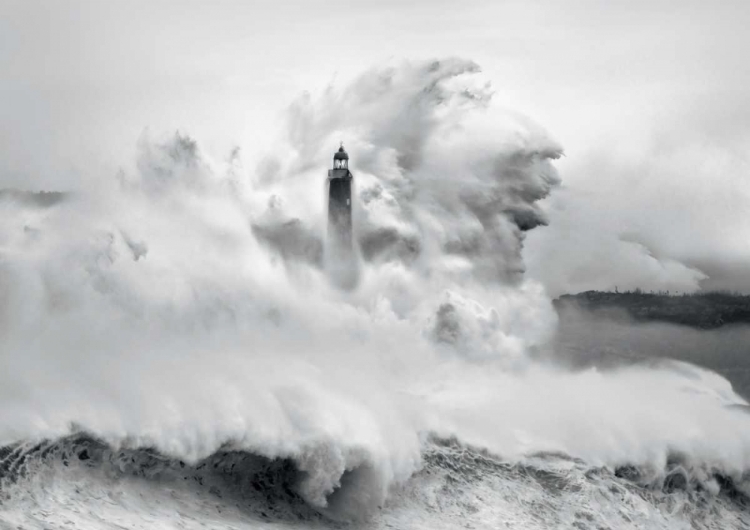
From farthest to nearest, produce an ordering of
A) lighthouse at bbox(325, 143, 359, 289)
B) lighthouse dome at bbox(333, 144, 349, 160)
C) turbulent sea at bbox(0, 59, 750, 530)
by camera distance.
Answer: lighthouse at bbox(325, 143, 359, 289), lighthouse dome at bbox(333, 144, 349, 160), turbulent sea at bbox(0, 59, 750, 530)

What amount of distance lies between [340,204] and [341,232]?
1.23 meters

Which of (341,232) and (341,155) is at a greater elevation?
(341,155)

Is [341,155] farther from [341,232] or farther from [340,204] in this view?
[341,232]

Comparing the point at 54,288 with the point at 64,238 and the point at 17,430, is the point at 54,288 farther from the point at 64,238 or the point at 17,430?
the point at 17,430

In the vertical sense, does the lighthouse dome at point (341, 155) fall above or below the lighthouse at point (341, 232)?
above

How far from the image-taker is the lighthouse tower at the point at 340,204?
55.5m

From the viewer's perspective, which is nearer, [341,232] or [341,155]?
[341,155]

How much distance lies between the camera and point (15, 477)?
101 feet

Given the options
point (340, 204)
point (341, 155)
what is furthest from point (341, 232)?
point (341, 155)

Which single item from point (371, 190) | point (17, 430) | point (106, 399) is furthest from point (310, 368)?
point (371, 190)

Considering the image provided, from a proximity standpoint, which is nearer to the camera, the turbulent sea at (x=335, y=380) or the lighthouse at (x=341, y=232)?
the turbulent sea at (x=335, y=380)

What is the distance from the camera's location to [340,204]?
56094 mm

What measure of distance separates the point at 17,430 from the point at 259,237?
24476 millimetres

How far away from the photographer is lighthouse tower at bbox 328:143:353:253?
55469 mm
